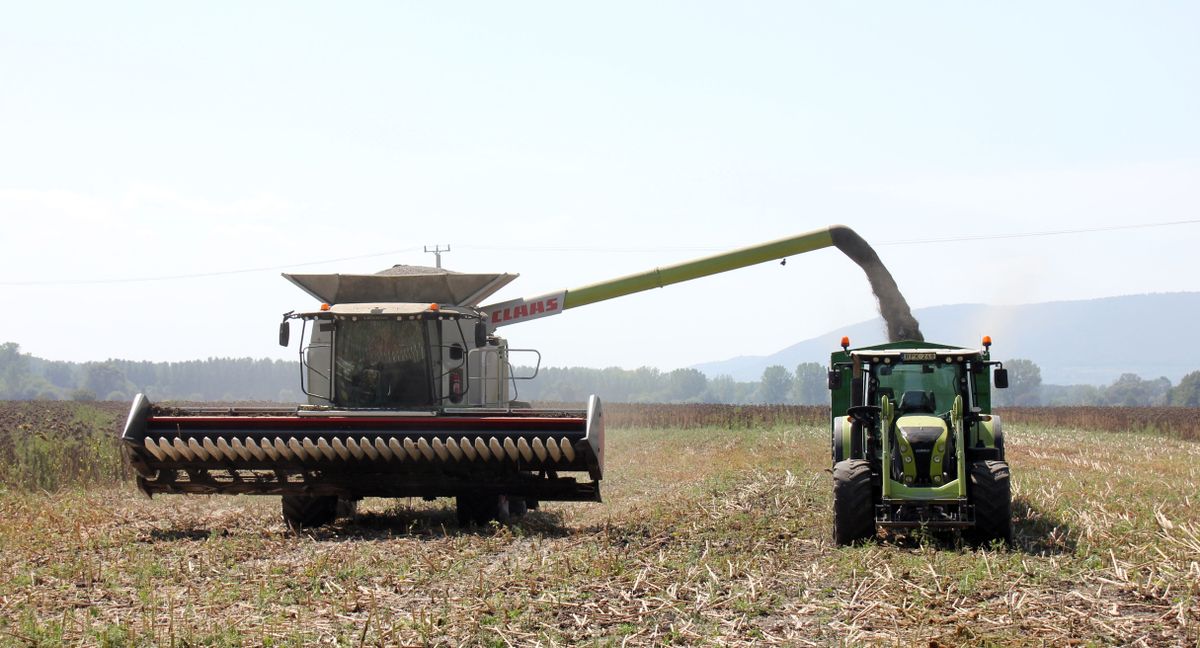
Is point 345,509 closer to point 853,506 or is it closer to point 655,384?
point 853,506

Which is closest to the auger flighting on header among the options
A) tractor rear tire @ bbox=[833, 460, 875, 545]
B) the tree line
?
tractor rear tire @ bbox=[833, 460, 875, 545]

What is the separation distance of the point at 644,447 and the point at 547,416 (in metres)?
19.1

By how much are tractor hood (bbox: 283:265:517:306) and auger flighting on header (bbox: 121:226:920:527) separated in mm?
15

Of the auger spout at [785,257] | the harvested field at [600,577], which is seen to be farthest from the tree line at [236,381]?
the harvested field at [600,577]

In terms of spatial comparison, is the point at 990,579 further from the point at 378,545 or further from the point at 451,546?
the point at 378,545

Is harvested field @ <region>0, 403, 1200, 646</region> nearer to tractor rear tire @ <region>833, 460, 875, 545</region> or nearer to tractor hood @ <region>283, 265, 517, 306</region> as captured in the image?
tractor rear tire @ <region>833, 460, 875, 545</region>

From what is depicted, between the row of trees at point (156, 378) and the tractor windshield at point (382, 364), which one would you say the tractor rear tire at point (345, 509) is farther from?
the row of trees at point (156, 378)

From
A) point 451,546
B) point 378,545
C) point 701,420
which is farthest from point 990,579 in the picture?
point 701,420

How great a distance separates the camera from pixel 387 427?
39.3ft

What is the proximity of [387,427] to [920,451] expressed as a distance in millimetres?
5372

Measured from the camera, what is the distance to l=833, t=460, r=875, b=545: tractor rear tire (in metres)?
10.4

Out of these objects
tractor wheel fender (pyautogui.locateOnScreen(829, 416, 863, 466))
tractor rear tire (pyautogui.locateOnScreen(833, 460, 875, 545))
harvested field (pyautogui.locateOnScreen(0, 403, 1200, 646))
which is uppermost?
tractor wheel fender (pyautogui.locateOnScreen(829, 416, 863, 466))

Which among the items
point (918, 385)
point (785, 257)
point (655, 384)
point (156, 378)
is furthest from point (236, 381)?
point (918, 385)

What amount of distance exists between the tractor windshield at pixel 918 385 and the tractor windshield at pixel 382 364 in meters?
5.13
